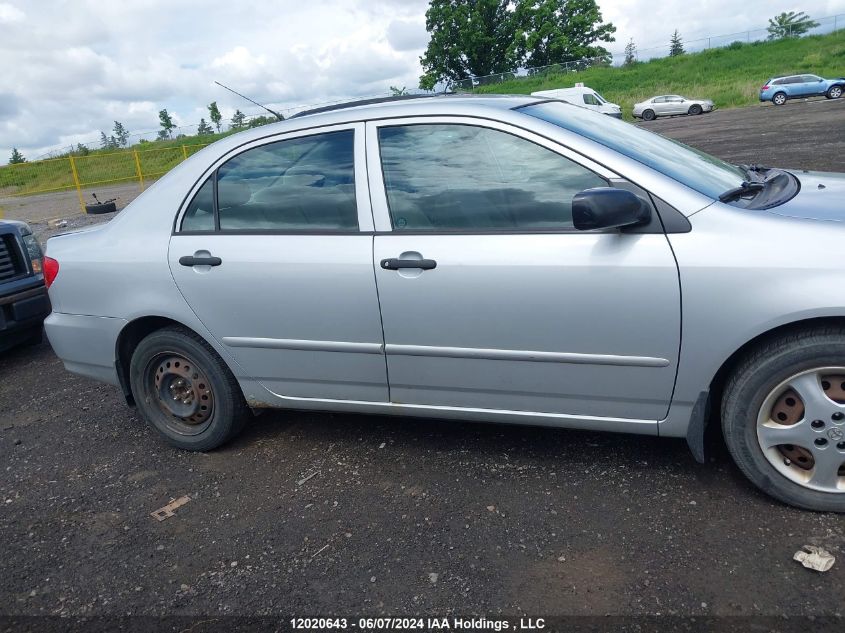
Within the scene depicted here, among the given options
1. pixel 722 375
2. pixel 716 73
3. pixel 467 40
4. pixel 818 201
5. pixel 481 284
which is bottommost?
pixel 722 375

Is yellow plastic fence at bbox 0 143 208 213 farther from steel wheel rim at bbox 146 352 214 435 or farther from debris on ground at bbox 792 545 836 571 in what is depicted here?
debris on ground at bbox 792 545 836 571

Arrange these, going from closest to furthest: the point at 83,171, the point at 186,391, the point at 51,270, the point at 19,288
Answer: the point at 186,391 → the point at 51,270 → the point at 19,288 → the point at 83,171

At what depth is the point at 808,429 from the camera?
100 inches

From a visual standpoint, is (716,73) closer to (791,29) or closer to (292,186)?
(791,29)

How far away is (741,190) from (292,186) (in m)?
2.06

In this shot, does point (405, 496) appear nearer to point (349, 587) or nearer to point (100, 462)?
point (349, 587)

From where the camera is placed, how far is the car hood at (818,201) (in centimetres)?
261

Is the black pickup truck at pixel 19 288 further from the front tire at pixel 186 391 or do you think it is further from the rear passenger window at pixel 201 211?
the rear passenger window at pixel 201 211

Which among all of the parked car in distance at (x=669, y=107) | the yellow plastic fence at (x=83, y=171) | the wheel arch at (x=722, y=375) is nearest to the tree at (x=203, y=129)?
the yellow plastic fence at (x=83, y=171)

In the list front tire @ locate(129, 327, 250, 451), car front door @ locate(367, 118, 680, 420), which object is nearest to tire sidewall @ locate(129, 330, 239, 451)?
front tire @ locate(129, 327, 250, 451)

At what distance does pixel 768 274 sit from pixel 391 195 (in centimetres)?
158

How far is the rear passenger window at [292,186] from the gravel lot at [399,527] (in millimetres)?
1231

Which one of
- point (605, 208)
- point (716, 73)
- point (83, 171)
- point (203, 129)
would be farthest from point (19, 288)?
point (716, 73)

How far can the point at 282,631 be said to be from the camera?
93.6 inches
